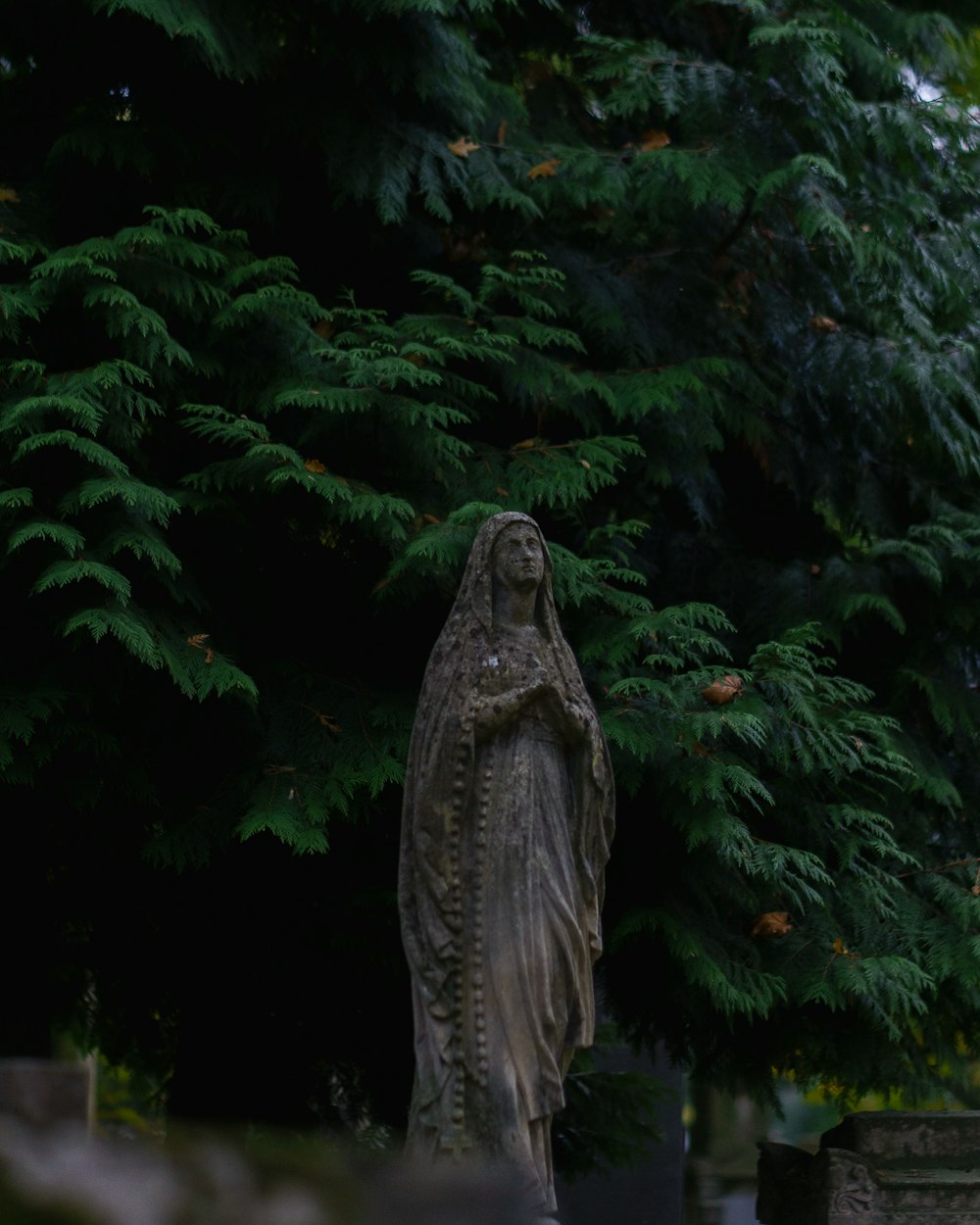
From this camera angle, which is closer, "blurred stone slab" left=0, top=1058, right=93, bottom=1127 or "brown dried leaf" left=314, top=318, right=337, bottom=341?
"blurred stone slab" left=0, top=1058, right=93, bottom=1127

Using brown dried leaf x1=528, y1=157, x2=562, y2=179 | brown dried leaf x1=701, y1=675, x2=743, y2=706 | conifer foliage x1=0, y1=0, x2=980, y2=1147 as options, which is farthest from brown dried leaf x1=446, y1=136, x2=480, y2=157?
brown dried leaf x1=701, y1=675, x2=743, y2=706

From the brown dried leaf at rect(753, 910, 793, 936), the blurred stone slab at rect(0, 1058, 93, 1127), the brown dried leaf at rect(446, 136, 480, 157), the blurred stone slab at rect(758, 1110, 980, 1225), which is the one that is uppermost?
the brown dried leaf at rect(446, 136, 480, 157)

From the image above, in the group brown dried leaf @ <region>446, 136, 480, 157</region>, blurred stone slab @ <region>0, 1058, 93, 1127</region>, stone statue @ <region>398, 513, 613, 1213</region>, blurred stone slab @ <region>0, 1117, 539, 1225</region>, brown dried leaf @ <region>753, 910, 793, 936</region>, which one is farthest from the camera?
brown dried leaf @ <region>446, 136, 480, 157</region>

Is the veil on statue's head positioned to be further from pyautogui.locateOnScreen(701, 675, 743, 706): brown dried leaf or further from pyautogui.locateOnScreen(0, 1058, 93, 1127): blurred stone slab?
pyautogui.locateOnScreen(0, 1058, 93, 1127): blurred stone slab

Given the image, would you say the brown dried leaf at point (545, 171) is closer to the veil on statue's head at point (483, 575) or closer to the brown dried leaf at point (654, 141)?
the brown dried leaf at point (654, 141)

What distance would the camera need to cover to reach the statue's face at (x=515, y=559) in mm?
5875

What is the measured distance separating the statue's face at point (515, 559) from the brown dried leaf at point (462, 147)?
3.74 meters

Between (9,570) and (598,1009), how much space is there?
5190 mm

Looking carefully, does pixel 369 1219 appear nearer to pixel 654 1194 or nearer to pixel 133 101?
pixel 133 101

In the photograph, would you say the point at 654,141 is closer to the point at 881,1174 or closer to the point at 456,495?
the point at 456,495

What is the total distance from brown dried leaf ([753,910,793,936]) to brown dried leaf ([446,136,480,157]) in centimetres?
437

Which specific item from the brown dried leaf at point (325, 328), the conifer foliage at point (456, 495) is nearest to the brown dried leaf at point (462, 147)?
the conifer foliage at point (456, 495)

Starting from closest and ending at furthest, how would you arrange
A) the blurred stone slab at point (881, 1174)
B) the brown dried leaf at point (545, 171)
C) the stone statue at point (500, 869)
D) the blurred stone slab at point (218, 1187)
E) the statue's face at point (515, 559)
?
1. the blurred stone slab at point (218, 1187)
2. the stone statue at point (500, 869)
3. the statue's face at point (515, 559)
4. the blurred stone slab at point (881, 1174)
5. the brown dried leaf at point (545, 171)

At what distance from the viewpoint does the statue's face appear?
5875 mm
